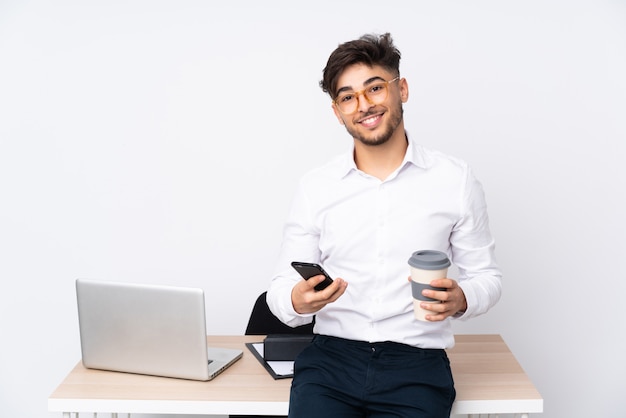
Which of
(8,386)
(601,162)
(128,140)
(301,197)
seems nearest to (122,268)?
(128,140)

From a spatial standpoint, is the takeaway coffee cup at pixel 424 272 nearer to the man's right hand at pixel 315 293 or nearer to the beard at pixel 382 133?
the man's right hand at pixel 315 293

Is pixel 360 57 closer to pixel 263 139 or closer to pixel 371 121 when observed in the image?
pixel 371 121

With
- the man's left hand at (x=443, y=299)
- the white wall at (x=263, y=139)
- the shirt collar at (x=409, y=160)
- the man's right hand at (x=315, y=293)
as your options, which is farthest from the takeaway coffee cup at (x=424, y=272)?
the white wall at (x=263, y=139)

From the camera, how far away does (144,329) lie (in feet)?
8.21

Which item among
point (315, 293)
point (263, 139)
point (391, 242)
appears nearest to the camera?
point (315, 293)

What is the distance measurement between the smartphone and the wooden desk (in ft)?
1.33

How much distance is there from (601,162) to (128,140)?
2.41 metres

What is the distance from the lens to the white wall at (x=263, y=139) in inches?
148

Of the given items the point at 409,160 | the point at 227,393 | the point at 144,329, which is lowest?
the point at 227,393

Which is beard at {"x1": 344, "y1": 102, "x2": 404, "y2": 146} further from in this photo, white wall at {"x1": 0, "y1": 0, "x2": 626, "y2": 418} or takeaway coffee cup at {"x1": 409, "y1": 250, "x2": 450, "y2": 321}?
white wall at {"x1": 0, "y1": 0, "x2": 626, "y2": 418}

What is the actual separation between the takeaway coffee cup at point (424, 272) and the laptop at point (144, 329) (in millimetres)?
689

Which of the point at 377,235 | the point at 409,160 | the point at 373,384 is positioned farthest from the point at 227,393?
the point at 409,160

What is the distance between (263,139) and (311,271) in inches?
67.4

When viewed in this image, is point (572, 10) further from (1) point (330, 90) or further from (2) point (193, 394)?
(2) point (193, 394)
